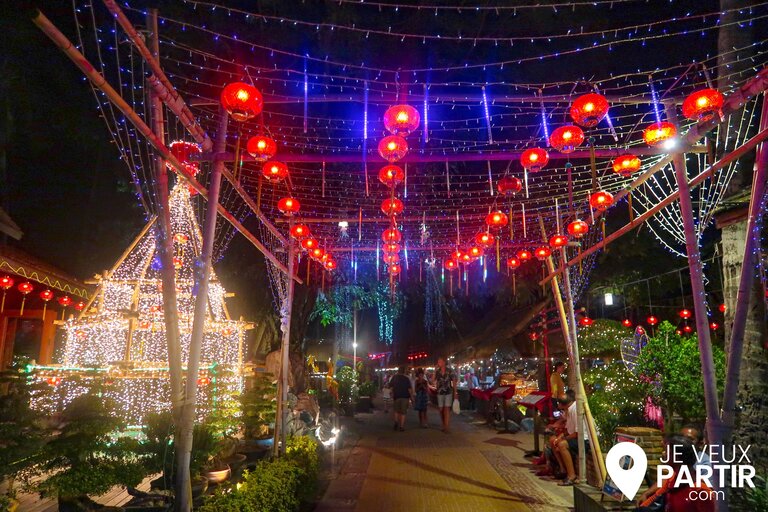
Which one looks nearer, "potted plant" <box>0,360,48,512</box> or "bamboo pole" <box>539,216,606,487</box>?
"potted plant" <box>0,360,48,512</box>

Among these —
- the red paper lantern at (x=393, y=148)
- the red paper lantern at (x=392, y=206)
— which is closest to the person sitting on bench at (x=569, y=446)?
the red paper lantern at (x=392, y=206)

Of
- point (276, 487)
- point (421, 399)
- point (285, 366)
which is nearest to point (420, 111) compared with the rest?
point (285, 366)

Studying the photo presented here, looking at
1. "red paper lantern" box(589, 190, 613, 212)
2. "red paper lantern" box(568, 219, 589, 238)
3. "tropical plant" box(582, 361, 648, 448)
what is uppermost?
"red paper lantern" box(589, 190, 613, 212)

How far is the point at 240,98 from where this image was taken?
4973 mm

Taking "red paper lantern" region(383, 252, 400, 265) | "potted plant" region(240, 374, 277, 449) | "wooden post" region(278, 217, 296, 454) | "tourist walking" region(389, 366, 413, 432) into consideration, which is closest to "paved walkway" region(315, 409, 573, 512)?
"tourist walking" region(389, 366, 413, 432)

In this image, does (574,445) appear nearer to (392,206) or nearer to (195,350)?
(392,206)

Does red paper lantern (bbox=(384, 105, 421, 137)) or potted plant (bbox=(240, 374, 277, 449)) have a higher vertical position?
red paper lantern (bbox=(384, 105, 421, 137))

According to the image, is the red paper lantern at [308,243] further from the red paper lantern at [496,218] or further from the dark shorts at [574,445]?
the dark shorts at [574,445]

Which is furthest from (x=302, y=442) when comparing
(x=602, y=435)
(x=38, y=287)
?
(x=38, y=287)

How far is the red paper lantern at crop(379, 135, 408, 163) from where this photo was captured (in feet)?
19.8

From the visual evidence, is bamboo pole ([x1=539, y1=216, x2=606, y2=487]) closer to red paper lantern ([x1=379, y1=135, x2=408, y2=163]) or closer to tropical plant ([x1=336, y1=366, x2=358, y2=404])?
red paper lantern ([x1=379, y1=135, x2=408, y2=163])

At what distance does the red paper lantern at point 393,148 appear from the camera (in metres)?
6.04

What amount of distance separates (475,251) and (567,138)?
16.6 ft

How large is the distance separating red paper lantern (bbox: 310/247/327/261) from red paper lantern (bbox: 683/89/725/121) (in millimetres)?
7000
